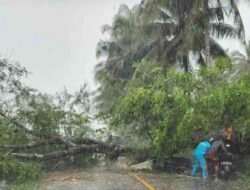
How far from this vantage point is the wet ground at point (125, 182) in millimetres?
13031

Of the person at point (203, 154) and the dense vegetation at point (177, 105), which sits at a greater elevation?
the dense vegetation at point (177, 105)

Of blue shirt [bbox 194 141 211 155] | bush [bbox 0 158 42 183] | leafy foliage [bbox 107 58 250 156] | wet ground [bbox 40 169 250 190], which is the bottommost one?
wet ground [bbox 40 169 250 190]

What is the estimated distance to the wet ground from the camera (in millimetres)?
13031

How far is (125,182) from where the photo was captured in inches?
561

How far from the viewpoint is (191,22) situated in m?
28.2

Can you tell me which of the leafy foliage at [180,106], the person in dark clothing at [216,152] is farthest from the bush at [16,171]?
the person in dark clothing at [216,152]

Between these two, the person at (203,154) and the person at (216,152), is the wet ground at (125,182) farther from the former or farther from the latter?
the person at (216,152)

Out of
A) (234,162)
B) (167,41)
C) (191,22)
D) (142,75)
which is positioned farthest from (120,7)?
(234,162)

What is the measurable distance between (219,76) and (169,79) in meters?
1.84

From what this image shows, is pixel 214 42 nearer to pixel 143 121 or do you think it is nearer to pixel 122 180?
pixel 143 121

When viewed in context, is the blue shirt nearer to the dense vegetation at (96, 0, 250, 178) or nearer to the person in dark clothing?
the person in dark clothing

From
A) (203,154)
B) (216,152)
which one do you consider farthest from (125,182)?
(216,152)

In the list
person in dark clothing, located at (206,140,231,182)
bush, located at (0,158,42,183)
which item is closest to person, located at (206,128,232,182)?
person in dark clothing, located at (206,140,231,182)

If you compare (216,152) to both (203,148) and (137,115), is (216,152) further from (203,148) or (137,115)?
(137,115)
